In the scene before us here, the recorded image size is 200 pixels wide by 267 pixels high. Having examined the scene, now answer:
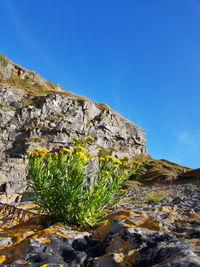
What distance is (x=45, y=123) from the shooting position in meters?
33.2

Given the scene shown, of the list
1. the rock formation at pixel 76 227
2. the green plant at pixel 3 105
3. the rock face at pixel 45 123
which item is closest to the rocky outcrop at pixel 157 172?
the rock formation at pixel 76 227

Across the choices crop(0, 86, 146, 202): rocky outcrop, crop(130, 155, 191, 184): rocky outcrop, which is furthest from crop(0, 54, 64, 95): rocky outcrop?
crop(130, 155, 191, 184): rocky outcrop

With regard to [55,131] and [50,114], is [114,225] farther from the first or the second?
[50,114]

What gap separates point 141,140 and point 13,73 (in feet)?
127

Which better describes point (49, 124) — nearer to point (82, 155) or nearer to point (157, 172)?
point (157, 172)

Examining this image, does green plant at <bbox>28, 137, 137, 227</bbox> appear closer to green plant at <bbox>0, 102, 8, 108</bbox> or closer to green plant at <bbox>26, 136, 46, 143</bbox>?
green plant at <bbox>26, 136, 46, 143</bbox>

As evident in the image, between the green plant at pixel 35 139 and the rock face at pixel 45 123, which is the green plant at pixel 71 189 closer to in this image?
the rock face at pixel 45 123

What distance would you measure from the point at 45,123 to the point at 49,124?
792mm

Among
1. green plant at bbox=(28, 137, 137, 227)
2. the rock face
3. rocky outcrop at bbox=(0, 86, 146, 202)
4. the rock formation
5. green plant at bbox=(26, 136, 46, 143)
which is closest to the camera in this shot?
Result: the rock formation

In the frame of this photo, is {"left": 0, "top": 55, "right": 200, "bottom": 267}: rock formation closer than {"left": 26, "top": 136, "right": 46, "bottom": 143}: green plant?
Yes

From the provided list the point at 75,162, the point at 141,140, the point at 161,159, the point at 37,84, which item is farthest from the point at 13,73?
the point at 75,162

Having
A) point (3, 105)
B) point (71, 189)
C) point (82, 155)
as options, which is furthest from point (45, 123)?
point (71, 189)

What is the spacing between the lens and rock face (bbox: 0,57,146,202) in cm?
2978

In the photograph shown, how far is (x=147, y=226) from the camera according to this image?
283 cm
